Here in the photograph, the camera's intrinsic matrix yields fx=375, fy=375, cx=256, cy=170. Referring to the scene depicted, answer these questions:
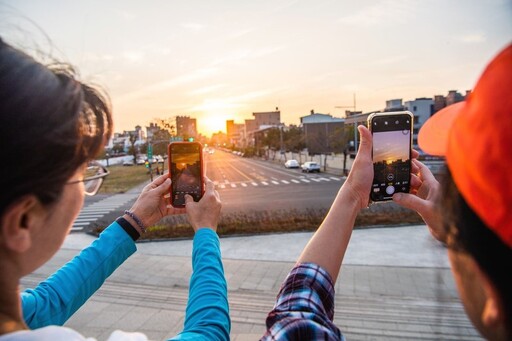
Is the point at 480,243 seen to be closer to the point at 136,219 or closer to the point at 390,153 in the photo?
the point at 390,153

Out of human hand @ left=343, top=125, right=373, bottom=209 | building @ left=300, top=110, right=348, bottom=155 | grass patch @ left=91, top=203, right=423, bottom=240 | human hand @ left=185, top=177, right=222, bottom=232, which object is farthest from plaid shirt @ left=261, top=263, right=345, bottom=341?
building @ left=300, top=110, right=348, bottom=155

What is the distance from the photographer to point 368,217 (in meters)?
14.4

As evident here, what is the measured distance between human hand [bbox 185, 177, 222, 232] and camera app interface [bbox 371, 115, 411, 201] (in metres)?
0.71

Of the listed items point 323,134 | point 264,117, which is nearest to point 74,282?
point 323,134

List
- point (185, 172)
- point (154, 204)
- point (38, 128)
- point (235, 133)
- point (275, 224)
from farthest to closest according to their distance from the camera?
point (235, 133)
point (275, 224)
point (185, 172)
point (154, 204)
point (38, 128)

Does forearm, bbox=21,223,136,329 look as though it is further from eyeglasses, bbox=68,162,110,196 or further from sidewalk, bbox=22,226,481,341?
sidewalk, bbox=22,226,481,341

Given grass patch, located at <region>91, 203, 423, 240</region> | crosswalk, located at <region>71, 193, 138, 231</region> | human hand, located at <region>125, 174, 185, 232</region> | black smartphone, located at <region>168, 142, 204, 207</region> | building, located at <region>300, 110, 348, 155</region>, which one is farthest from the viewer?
building, located at <region>300, 110, 348, 155</region>

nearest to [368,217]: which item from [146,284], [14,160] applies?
[146,284]

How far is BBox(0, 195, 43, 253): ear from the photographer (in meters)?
0.86

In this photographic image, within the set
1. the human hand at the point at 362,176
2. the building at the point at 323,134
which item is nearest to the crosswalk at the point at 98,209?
the human hand at the point at 362,176

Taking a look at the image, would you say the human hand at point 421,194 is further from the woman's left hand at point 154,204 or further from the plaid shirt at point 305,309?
the woman's left hand at point 154,204

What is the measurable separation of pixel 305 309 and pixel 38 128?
872mm

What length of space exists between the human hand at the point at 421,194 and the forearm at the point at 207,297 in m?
0.86

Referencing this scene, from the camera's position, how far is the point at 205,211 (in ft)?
5.38
